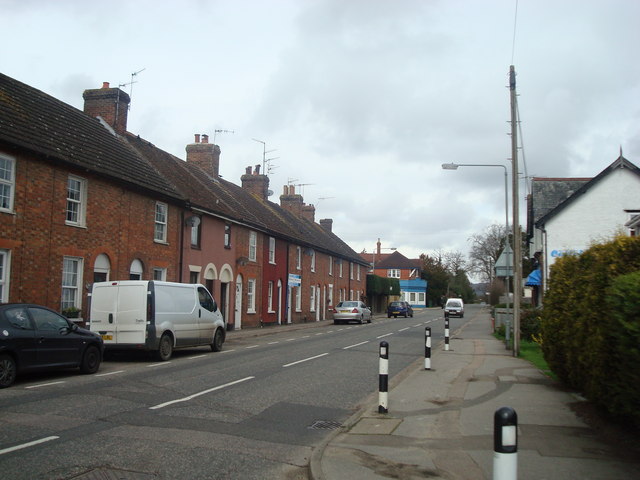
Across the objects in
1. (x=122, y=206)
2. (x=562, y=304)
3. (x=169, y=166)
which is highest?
(x=169, y=166)

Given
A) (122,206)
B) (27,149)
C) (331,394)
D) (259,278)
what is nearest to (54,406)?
(331,394)

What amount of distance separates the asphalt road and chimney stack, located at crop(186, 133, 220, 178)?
1994cm

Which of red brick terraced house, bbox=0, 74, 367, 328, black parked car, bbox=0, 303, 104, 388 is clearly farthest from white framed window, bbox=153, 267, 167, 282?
black parked car, bbox=0, 303, 104, 388

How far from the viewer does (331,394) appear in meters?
10.9

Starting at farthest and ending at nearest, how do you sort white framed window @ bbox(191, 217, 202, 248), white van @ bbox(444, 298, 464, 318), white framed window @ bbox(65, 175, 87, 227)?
white van @ bbox(444, 298, 464, 318) < white framed window @ bbox(191, 217, 202, 248) < white framed window @ bbox(65, 175, 87, 227)

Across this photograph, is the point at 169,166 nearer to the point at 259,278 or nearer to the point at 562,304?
the point at 259,278

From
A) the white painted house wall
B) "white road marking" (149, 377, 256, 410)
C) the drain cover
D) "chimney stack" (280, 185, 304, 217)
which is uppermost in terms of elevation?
"chimney stack" (280, 185, 304, 217)

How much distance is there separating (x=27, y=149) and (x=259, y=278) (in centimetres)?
1814

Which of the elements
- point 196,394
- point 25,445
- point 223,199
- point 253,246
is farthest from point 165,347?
point 253,246

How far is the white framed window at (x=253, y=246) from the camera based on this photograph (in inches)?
1278

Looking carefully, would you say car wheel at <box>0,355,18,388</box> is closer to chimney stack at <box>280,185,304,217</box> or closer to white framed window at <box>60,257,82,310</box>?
white framed window at <box>60,257,82,310</box>

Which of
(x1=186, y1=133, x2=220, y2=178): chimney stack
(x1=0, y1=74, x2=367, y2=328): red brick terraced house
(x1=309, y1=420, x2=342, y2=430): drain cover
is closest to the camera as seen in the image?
(x1=309, y1=420, x2=342, y2=430): drain cover

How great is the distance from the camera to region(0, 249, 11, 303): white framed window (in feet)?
51.7

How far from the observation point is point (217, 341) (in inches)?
739
